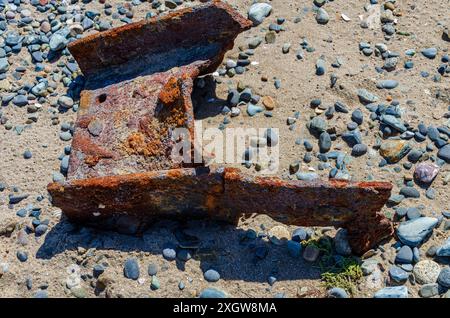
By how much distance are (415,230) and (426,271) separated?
0.27 meters

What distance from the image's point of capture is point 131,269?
11.6 ft

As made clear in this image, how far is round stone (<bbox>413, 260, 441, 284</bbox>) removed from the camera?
11.4 feet

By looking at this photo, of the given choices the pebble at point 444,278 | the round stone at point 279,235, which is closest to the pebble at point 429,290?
the pebble at point 444,278

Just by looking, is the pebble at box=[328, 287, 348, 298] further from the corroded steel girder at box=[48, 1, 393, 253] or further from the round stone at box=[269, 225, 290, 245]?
the round stone at box=[269, 225, 290, 245]

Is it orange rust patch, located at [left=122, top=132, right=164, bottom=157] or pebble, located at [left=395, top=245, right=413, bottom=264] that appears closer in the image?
pebble, located at [left=395, top=245, right=413, bottom=264]

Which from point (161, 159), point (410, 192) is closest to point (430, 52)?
point (410, 192)

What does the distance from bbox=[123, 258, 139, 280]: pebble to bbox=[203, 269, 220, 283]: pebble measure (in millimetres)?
406

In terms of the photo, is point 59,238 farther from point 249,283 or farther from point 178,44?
point 178,44

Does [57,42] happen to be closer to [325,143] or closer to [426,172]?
[325,143]

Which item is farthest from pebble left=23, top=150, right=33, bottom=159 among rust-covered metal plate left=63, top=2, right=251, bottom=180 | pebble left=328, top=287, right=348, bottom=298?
pebble left=328, top=287, right=348, bottom=298

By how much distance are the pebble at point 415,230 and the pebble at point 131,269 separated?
63.3 inches

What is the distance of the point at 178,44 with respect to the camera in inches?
175

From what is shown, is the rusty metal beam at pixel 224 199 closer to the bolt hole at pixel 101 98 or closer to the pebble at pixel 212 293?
the pebble at pixel 212 293

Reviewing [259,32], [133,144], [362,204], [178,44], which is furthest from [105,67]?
Answer: [362,204]
